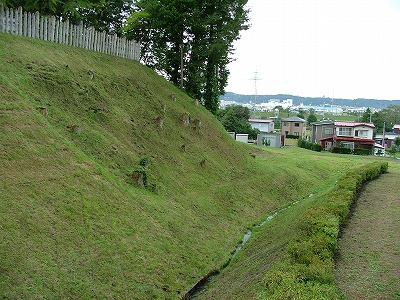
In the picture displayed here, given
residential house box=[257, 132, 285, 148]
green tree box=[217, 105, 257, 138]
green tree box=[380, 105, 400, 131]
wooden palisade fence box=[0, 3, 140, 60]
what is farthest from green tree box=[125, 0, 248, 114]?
green tree box=[380, 105, 400, 131]

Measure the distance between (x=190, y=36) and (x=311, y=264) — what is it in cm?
2593

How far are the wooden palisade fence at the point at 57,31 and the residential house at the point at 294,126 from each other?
220 feet

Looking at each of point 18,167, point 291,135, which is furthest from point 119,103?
point 291,135

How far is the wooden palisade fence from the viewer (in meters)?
19.4

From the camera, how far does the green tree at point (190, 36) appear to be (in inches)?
1170

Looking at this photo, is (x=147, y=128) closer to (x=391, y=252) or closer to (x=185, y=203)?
(x=185, y=203)

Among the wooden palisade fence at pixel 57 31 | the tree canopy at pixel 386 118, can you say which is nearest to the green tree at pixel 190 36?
the wooden palisade fence at pixel 57 31

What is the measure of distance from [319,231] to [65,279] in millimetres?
6756

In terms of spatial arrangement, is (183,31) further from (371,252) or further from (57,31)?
(371,252)

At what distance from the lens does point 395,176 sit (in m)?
24.6

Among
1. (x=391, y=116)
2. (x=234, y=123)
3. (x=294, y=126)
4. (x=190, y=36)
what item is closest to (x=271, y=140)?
(x=234, y=123)

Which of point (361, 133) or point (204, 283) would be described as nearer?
point (204, 283)

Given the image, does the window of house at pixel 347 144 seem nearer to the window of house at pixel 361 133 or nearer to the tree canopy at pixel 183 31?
the window of house at pixel 361 133

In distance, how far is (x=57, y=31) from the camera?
70.6ft
